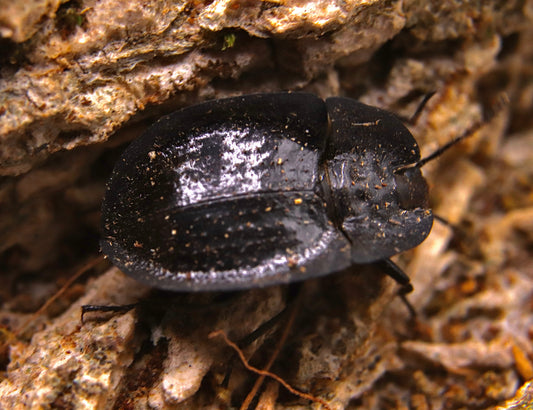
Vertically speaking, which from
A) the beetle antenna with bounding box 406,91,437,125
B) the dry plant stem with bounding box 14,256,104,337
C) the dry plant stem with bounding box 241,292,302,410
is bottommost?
the dry plant stem with bounding box 241,292,302,410

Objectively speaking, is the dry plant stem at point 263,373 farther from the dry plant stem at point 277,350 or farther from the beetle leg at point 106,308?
the beetle leg at point 106,308

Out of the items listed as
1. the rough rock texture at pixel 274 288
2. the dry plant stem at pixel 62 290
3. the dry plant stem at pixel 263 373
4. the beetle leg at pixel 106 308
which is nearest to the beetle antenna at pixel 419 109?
the rough rock texture at pixel 274 288

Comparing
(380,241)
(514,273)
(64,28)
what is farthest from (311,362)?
(64,28)

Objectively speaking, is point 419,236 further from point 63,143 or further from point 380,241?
point 63,143

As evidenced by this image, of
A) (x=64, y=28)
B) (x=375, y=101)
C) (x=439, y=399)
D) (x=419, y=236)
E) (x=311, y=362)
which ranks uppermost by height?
(x=64, y=28)

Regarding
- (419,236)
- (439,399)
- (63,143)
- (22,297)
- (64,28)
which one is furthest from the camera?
(22,297)

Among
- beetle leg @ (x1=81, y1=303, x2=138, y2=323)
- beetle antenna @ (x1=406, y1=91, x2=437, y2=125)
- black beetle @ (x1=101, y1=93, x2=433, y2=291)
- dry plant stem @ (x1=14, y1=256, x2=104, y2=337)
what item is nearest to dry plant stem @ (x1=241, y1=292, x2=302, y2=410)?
black beetle @ (x1=101, y1=93, x2=433, y2=291)

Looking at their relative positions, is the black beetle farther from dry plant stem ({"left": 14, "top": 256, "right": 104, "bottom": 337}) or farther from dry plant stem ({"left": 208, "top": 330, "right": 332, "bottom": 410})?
dry plant stem ({"left": 14, "top": 256, "right": 104, "bottom": 337})
